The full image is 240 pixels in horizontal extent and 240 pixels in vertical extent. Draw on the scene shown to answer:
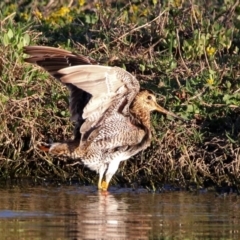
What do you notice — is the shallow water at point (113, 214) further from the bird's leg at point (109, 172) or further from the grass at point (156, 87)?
the grass at point (156, 87)

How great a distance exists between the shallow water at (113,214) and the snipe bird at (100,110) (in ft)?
1.06

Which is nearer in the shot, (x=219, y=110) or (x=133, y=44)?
(x=219, y=110)

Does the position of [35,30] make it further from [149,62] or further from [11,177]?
[11,177]

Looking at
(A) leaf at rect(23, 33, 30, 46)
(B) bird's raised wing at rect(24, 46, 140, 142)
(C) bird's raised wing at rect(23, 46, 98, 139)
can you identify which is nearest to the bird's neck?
(B) bird's raised wing at rect(24, 46, 140, 142)

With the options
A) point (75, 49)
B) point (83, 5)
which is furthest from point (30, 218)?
point (83, 5)

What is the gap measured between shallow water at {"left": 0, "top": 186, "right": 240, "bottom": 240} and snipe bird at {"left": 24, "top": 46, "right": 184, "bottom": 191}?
324 mm

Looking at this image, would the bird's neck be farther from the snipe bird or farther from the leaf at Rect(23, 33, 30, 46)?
the leaf at Rect(23, 33, 30, 46)

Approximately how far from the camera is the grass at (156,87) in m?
9.97

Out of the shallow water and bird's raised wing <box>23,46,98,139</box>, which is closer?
the shallow water

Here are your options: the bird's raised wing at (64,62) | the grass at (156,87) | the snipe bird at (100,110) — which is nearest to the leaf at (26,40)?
the grass at (156,87)

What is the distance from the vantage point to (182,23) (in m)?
12.1

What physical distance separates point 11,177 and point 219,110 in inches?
79.3

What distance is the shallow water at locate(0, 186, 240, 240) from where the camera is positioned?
24.9 ft

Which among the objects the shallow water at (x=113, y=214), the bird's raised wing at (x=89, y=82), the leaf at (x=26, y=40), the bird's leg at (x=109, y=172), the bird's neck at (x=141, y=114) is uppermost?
the leaf at (x=26, y=40)
